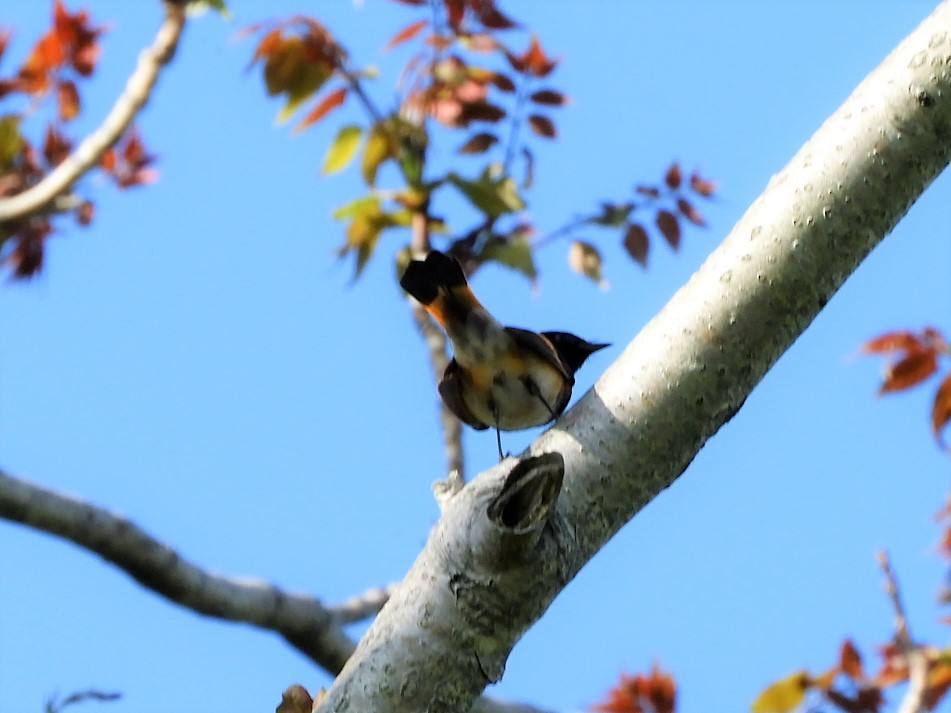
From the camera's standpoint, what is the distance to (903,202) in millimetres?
1795

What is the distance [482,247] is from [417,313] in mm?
398

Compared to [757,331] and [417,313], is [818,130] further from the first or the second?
[417,313]

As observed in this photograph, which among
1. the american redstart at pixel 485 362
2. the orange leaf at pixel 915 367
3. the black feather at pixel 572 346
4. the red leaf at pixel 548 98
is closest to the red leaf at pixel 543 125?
the red leaf at pixel 548 98

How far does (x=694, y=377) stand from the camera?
1798 mm

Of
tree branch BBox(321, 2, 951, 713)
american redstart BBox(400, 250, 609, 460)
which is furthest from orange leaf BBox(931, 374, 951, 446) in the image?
tree branch BBox(321, 2, 951, 713)

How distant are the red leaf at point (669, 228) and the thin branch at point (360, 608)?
2.19 meters

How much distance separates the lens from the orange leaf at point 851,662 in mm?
3760

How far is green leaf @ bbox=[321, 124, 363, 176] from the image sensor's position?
4828mm

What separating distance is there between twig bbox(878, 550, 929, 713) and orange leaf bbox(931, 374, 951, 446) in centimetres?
42

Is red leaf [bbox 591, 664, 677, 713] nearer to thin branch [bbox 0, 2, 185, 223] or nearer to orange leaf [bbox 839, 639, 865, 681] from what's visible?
orange leaf [bbox 839, 639, 865, 681]

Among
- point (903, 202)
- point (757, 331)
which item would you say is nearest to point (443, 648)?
point (757, 331)

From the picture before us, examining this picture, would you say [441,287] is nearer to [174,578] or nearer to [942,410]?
[174,578]

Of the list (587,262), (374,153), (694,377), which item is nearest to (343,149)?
(374,153)

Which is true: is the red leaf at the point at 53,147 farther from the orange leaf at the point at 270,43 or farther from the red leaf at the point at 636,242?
the red leaf at the point at 636,242
